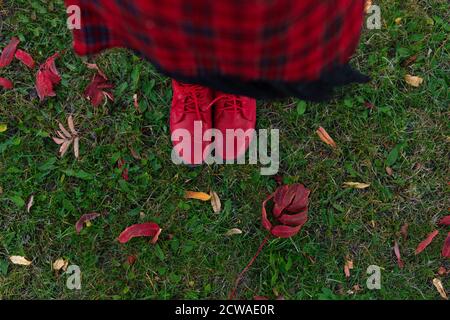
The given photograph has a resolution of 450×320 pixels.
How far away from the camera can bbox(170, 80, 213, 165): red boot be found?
166 cm

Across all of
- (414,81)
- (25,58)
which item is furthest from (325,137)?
(25,58)

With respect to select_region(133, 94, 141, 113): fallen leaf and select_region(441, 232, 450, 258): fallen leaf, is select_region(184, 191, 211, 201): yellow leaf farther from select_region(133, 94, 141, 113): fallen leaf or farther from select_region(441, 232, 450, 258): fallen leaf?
select_region(441, 232, 450, 258): fallen leaf

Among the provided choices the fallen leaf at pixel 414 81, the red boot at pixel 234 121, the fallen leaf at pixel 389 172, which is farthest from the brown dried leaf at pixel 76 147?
the fallen leaf at pixel 414 81

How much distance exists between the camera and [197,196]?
5.62 ft

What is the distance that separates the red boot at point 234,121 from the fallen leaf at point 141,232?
375 mm

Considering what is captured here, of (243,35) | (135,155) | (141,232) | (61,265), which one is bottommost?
(61,265)

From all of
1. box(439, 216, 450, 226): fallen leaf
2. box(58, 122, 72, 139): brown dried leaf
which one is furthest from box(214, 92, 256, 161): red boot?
box(439, 216, 450, 226): fallen leaf

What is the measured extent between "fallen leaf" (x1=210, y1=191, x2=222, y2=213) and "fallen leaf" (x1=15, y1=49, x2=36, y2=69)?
35.0 inches

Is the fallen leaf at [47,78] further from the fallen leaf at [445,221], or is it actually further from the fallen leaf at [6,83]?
the fallen leaf at [445,221]

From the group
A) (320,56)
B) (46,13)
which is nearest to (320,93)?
(320,56)

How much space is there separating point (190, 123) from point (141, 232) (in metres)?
0.45

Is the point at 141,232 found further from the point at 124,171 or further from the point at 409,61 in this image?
the point at 409,61

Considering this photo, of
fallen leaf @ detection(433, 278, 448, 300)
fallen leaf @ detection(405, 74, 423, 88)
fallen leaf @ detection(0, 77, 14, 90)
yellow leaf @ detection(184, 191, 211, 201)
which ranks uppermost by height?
fallen leaf @ detection(0, 77, 14, 90)

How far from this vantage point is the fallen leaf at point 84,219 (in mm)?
1688
